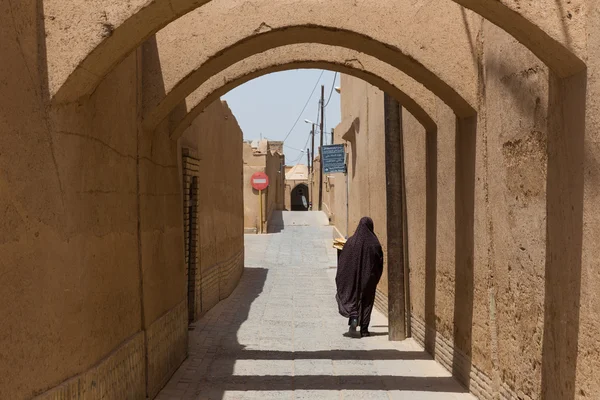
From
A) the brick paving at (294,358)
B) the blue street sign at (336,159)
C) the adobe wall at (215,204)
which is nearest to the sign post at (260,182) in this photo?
the blue street sign at (336,159)

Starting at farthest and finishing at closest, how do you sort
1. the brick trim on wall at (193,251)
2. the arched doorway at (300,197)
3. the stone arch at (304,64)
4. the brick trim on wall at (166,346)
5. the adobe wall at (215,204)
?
1. the arched doorway at (300,197)
2. the adobe wall at (215,204)
3. the brick trim on wall at (193,251)
4. the stone arch at (304,64)
5. the brick trim on wall at (166,346)

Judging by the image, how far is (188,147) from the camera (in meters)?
9.19

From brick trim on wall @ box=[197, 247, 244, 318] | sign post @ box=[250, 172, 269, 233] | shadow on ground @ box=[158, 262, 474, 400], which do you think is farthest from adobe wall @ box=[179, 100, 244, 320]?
sign post @ box=[250, 172, 269, 233]

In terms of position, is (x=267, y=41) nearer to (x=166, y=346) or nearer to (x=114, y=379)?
(x=166, y=346)

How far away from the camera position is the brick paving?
6383 mm

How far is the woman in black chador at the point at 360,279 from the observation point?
9.23m

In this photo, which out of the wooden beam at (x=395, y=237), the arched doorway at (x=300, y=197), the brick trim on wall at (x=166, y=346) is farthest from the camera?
the arched doorway at (x=300, y=197)

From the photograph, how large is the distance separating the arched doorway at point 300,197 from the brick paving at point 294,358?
4409cm

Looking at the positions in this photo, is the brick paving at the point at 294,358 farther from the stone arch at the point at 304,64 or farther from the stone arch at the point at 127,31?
the stone arch at the point at 127,31

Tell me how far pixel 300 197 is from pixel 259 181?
113ft

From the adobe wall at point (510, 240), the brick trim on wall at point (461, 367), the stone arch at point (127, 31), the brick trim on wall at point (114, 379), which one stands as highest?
the stone arch at point (127, 31)

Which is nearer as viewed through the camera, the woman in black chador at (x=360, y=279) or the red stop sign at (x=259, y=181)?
the woman in black chador at (x=360, y=279)

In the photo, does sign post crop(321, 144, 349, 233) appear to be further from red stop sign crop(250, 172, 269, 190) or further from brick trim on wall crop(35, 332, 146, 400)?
brick trim on wall crop(35, 332, 146, 400)

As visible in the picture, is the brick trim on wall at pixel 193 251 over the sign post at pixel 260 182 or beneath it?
beneath
